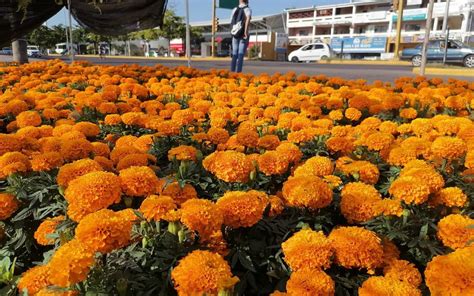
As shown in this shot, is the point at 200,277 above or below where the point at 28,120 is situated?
below

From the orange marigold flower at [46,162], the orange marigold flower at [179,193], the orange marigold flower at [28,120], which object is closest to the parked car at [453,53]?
the orange marigold flower at [28,120]

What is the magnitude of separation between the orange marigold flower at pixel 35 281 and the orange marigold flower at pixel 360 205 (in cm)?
102

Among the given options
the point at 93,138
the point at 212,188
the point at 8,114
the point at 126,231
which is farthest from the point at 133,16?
the point at 126,231

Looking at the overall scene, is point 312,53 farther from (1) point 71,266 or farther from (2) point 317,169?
(1) point 71,266

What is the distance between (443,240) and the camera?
1351 mm

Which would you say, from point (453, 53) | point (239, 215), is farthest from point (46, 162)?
point (453, 53)

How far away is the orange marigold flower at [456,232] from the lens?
4.32 ft

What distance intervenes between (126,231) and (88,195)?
9.5 inches

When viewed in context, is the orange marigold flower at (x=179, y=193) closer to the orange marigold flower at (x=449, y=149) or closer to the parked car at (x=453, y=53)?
the orange marigold flower at (x=449, y=149)

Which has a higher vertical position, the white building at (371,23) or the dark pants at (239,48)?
the white building at (371,23)

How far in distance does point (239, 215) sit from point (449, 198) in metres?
0.84

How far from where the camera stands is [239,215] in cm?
127

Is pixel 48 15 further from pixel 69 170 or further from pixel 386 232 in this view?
pixel 386 232

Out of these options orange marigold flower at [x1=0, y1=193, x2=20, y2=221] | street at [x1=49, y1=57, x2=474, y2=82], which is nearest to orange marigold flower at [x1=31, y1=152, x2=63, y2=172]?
orange marigold flower at [x1=0, y1=193, x2=20, y2=221]
